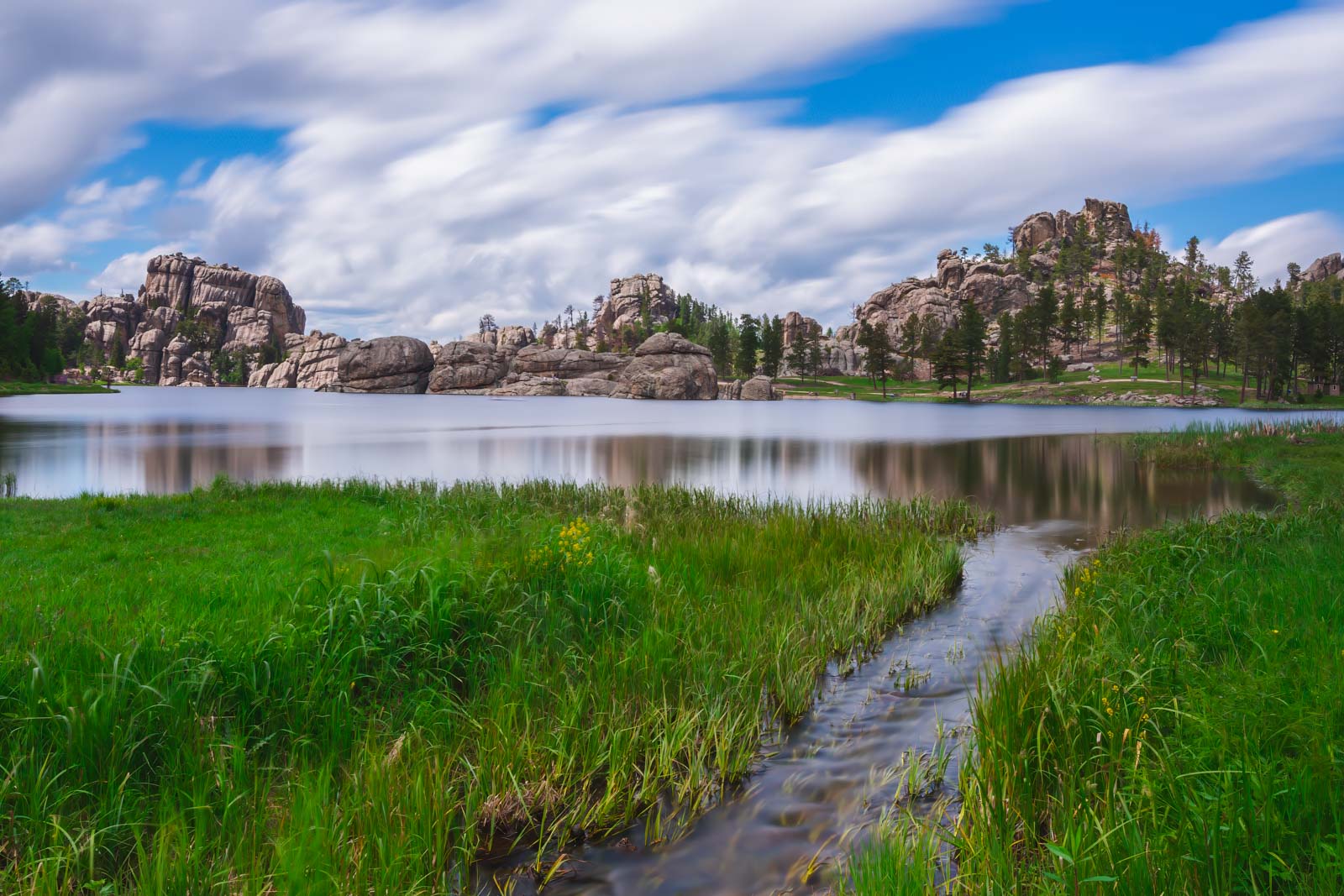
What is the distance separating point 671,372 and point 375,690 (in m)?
115

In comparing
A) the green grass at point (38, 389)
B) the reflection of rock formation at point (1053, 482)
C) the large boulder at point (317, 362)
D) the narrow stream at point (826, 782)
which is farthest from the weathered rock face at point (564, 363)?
the narrow stream at point (826, 782)

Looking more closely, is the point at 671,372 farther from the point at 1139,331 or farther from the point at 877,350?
the point at 1139,331

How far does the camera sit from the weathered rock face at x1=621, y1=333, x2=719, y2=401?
120125 mm

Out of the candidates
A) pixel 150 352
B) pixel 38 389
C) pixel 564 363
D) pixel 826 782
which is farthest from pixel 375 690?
pixel 150 352

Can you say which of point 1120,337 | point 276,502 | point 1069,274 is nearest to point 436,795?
point 276,502

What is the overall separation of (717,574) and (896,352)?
139270 millimetres

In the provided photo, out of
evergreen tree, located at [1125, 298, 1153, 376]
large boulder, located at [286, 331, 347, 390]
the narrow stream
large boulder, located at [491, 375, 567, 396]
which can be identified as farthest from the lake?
large boulder, located at [286, 331, 347, 390]

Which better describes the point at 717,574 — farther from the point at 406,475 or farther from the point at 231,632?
the point at 406,475

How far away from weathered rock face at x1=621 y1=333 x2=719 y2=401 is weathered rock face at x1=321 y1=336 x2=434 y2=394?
43155 mm

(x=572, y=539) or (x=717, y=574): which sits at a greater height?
(x=572, y=539)

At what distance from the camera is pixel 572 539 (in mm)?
9469

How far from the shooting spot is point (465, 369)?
5468 inches

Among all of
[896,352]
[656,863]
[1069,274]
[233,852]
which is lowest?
[656,863]

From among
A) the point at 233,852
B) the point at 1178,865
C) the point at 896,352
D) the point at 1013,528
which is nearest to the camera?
the point at 1178,865
